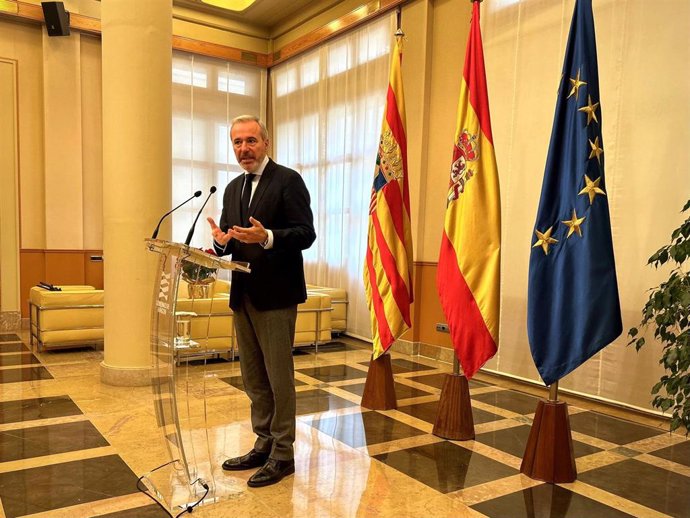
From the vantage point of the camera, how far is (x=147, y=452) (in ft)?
10.0

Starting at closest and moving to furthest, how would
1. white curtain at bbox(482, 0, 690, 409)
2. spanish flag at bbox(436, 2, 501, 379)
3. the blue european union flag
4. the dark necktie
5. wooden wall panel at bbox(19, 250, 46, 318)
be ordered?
the dark necktie, the blue european union flag, spanish flag at bbox(436, 2, 501, 379), white curtain at bbox(482, 0, 690, 409), wooden wall panel at bbox(19, 250, 46, 318)

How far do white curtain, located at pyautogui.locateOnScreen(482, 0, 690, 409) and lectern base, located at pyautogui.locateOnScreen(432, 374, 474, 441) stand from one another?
1485 millimetres

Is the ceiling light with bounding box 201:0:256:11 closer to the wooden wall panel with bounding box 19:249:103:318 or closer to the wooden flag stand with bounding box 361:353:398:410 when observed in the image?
the wooden wall panel with bounding box 19:249:103:318

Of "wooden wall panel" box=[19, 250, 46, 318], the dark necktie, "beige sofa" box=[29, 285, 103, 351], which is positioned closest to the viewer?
the dark necktie

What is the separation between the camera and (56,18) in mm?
7020

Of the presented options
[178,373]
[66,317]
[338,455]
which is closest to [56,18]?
[66,317]

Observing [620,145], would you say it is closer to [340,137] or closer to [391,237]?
[391,237]

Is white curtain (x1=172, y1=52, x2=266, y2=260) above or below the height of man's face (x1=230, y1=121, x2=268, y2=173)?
above

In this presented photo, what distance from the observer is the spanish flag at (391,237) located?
402cm

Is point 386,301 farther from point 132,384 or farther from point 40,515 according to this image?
point 40,515

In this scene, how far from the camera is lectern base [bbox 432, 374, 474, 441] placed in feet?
11.2

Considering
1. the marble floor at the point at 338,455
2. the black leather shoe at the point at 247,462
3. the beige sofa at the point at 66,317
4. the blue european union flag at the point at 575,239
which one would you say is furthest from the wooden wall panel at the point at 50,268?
the blue european union flag at the point at 575,239

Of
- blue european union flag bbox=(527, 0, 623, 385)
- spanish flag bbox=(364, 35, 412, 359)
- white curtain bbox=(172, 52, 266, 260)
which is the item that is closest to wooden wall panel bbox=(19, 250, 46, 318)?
white curtain bbox=(172, 52, 266, 260)

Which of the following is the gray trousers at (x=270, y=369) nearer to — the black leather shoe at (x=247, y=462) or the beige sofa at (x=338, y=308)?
the black leather shoe at (x=247, y=462)
